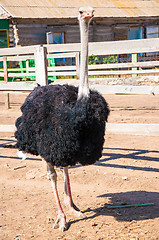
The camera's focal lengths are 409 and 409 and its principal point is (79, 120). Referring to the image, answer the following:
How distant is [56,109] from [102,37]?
17526 mm

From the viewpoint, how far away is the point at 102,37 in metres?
20.8

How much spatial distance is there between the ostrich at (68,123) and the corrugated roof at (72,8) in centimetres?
1454

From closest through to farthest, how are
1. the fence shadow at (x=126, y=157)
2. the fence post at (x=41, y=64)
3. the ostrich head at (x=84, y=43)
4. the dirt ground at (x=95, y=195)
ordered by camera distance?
1. the ostrich head at (x=84, y=43)
2. the dirt ground at (x=95, y=195)
3. the fence post at (x=41, y=64)
4. the fence shadow at (x=126, y=157)

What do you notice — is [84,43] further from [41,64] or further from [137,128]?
[41,64]

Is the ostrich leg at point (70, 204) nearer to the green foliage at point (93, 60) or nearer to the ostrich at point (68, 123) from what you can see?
the ostrich at point (68, 123)

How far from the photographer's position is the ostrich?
367cm

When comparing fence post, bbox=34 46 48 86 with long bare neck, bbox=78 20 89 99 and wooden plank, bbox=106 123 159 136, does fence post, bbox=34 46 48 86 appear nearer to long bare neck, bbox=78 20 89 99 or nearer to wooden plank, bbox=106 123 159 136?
wooden plank, bbox=106 123 159 136

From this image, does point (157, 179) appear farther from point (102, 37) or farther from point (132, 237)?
point (102, 37)

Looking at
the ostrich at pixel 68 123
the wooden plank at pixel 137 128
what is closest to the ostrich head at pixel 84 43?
→ the ostrich at pixel 68 123

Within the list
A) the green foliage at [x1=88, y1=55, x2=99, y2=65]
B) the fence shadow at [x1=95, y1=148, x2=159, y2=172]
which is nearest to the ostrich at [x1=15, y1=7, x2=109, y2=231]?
the fence shadow at [x1=95, y1=148, x2=159, y2=172]

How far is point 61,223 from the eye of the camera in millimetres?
4043

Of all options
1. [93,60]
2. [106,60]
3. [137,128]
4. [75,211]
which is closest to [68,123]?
[75,211]

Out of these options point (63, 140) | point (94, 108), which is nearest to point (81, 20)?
point (94, 108)

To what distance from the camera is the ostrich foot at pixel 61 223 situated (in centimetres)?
401
